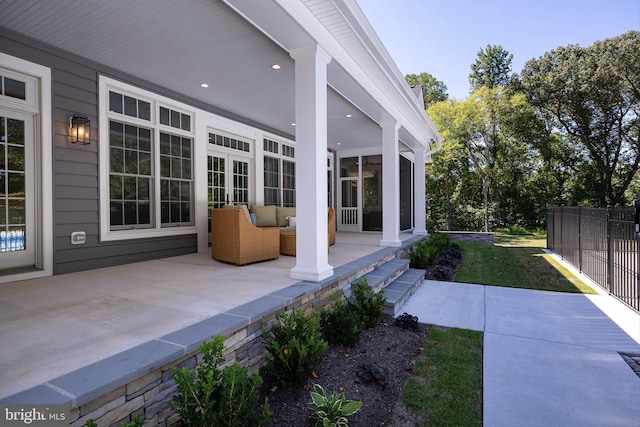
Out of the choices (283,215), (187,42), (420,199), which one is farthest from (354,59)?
(420,199)

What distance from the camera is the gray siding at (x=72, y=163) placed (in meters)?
4.10

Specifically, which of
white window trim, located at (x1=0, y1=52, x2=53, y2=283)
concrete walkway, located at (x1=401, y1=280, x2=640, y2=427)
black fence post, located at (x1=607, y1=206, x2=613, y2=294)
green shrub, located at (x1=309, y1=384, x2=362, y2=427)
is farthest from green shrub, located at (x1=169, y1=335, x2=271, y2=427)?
black fence post, located at (x1=607, y1=206, x2=613, y2=294)

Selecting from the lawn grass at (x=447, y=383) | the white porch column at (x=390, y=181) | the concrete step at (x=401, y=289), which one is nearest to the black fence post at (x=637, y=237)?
the lawn grass at (x=447, y=383)

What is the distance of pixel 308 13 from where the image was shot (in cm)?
337

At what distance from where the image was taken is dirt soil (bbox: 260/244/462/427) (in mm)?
2129

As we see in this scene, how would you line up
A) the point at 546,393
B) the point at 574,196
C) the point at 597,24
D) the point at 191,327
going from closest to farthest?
1. the point at 191,327
2. the point at 546,393
3. the point at 597,24
4. the point at 574,196

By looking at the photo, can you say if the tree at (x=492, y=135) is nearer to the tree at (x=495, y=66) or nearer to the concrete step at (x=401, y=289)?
the tree at (x=495, y=66)

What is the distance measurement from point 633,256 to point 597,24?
51.8 feet

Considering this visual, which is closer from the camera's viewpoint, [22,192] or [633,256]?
[22,192]

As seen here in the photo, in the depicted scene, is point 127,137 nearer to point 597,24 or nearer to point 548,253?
point 548,253

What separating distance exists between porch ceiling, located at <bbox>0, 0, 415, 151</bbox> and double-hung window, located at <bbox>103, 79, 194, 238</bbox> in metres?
0.46

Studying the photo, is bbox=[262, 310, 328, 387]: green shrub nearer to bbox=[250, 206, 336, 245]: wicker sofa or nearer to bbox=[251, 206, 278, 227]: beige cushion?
bbox=[250, 206, 336, 245]: wicker sofa

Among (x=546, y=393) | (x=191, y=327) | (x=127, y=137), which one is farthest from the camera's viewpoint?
(x=127, y=137)

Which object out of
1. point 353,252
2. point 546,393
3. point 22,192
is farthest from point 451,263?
point 22,192
